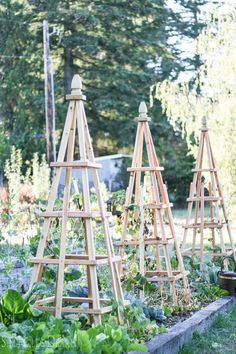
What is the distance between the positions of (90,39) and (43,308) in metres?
23.7

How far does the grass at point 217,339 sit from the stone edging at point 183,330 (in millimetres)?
49

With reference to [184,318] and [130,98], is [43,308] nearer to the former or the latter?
[184,318]

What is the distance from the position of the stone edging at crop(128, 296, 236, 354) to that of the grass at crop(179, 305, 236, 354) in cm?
5

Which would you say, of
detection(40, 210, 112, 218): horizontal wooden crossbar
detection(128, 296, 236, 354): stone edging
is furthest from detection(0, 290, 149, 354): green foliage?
detection(40, 210, 112, 218): horizontal wooden crossbar

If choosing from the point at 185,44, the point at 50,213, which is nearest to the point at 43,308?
the point at 50,213

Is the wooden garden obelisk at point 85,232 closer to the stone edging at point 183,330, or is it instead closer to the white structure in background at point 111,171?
the stone edging at point 183,330

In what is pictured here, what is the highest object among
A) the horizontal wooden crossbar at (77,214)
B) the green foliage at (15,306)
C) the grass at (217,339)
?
the horizontal wooden crossbar at (77,214)

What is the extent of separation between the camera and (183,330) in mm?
4664

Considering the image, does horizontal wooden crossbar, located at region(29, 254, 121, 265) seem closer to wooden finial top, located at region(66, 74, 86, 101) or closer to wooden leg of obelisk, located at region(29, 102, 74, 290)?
wooden leg of obelisk, located at region(29, 102, 74, 290)

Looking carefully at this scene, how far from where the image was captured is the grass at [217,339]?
15.1 ft

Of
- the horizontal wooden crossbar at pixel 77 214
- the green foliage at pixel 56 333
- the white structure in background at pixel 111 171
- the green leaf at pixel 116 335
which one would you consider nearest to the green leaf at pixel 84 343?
the green foliage at pixel 56 333

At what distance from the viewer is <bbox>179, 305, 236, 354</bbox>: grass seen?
4591mm

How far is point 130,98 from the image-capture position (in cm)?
2773

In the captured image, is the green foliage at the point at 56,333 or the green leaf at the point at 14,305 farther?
the green leaf at the point at 14,305
